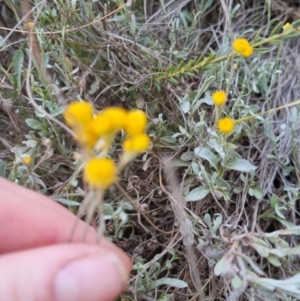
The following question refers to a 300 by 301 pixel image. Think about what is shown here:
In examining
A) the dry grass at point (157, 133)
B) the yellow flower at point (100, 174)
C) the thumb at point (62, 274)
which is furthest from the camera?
the dry grass at point (157, 133)

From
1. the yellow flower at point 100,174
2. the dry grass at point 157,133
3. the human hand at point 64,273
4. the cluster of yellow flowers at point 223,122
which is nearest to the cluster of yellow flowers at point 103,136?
the yellow flower at point 100,174

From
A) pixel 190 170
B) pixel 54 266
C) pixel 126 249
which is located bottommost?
pixel 126 249

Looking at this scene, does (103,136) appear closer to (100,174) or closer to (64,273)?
(100,174)

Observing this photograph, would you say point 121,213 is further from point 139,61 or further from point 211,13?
point 211,13

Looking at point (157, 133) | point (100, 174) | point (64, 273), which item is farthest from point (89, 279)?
point (157, 133)

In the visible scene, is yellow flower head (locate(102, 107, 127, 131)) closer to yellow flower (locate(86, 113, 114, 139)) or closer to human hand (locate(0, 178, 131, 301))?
yellow flower (locate(86, 113, 114, 139))

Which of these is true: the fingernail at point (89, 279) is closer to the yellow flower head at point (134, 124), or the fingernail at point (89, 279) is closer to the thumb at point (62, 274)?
the thumb at point (62, 274)

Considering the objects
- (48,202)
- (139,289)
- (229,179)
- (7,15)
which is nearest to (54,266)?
(48,202)
